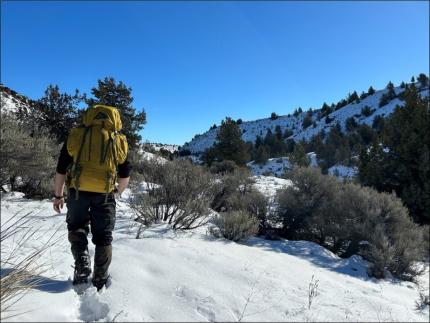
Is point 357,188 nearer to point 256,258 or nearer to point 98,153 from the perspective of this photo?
point 256,258

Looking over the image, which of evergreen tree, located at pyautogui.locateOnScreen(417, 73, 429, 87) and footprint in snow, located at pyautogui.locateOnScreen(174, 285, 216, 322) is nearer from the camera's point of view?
footprint in snow, located at pyautogui.locateOnScreen(174, 285, 216, 322)

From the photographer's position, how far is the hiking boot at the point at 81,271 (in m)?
3.18

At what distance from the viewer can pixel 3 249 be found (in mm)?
3861

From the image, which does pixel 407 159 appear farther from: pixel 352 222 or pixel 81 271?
pixel 81 271

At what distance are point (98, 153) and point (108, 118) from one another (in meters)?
0.35

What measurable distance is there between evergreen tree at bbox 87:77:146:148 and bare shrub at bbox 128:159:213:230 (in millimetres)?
10244

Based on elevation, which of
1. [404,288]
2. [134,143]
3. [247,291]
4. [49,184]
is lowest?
[404,288]

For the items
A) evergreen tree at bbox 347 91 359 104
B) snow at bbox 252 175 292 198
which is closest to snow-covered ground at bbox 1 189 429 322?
snow at bbox 252 175 292 198

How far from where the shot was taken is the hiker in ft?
10.5

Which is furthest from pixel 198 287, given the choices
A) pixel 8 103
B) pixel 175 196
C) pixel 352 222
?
pixel 8 103

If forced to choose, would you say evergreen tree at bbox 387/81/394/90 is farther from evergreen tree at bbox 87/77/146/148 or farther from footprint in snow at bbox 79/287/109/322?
footprint in snow at bbox 79/287/109/322

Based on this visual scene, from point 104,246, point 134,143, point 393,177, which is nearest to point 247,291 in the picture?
point 104,246

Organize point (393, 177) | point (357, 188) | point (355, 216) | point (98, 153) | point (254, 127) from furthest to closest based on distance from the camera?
point (254, 127) → point (393, 177) → point (357, 188) → point (355, 216) → point (98, 153)

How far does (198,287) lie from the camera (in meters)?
3.63
